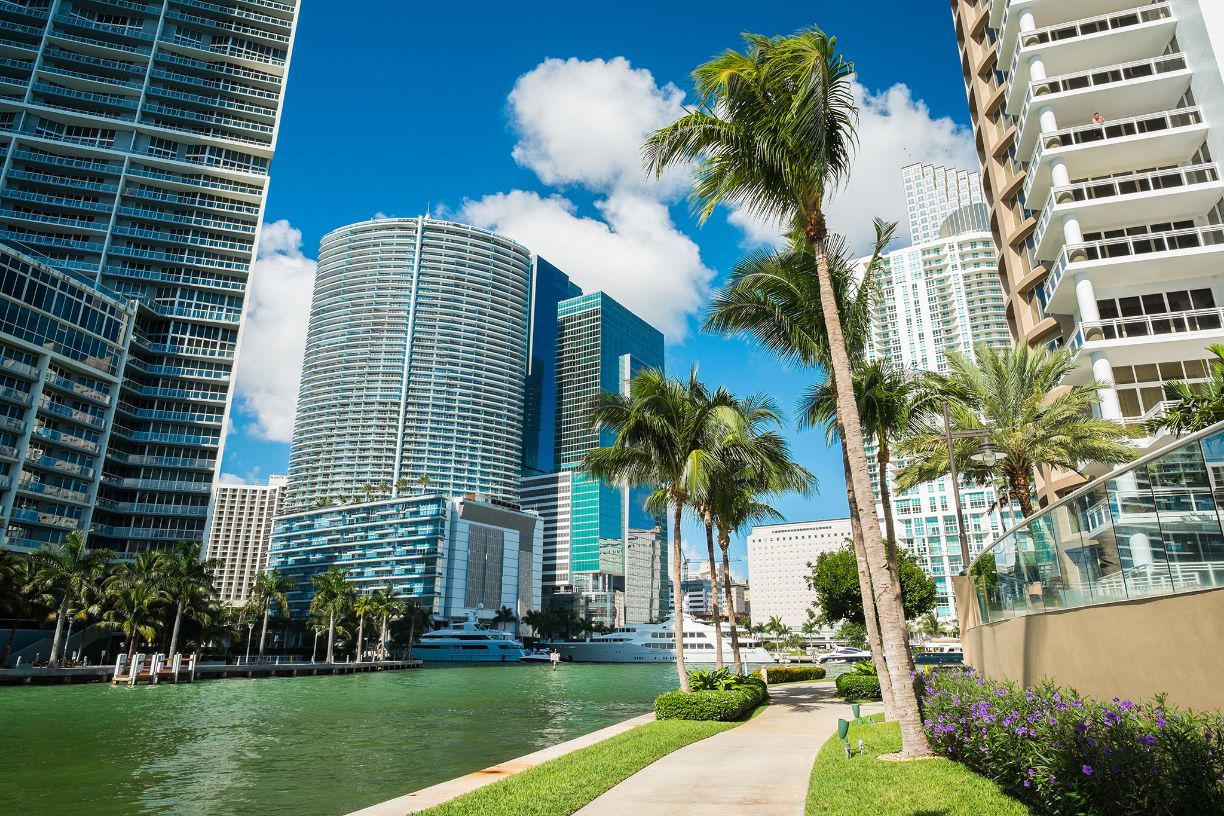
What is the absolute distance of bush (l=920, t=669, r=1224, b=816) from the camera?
20.1ft

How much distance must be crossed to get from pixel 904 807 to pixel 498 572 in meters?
176

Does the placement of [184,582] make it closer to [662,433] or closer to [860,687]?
[662,433]

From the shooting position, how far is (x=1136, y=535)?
8.55m

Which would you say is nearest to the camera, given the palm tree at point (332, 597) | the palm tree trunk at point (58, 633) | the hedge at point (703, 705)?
the hedge at point (703, 705)

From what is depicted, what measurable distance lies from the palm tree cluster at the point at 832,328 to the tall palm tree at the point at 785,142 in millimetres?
28

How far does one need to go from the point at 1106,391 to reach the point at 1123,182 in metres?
11.3

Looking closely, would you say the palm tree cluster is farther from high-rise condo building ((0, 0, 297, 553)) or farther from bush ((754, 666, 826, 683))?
high-rise condo building ((0, 0, 297, 553))

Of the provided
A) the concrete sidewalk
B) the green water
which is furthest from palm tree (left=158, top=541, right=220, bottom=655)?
the concrete sidewalk

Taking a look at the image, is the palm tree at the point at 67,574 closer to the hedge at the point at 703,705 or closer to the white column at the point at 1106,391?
the hedge at the point at 703,705

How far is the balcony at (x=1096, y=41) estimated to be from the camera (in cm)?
3609

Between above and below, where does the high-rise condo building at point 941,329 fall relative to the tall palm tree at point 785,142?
above

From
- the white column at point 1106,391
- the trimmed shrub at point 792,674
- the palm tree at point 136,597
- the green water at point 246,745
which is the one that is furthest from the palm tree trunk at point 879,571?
the palm tree at point 136,597

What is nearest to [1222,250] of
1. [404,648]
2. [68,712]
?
[68,712]

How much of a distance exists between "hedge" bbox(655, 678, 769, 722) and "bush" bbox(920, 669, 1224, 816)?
11.2 meters
